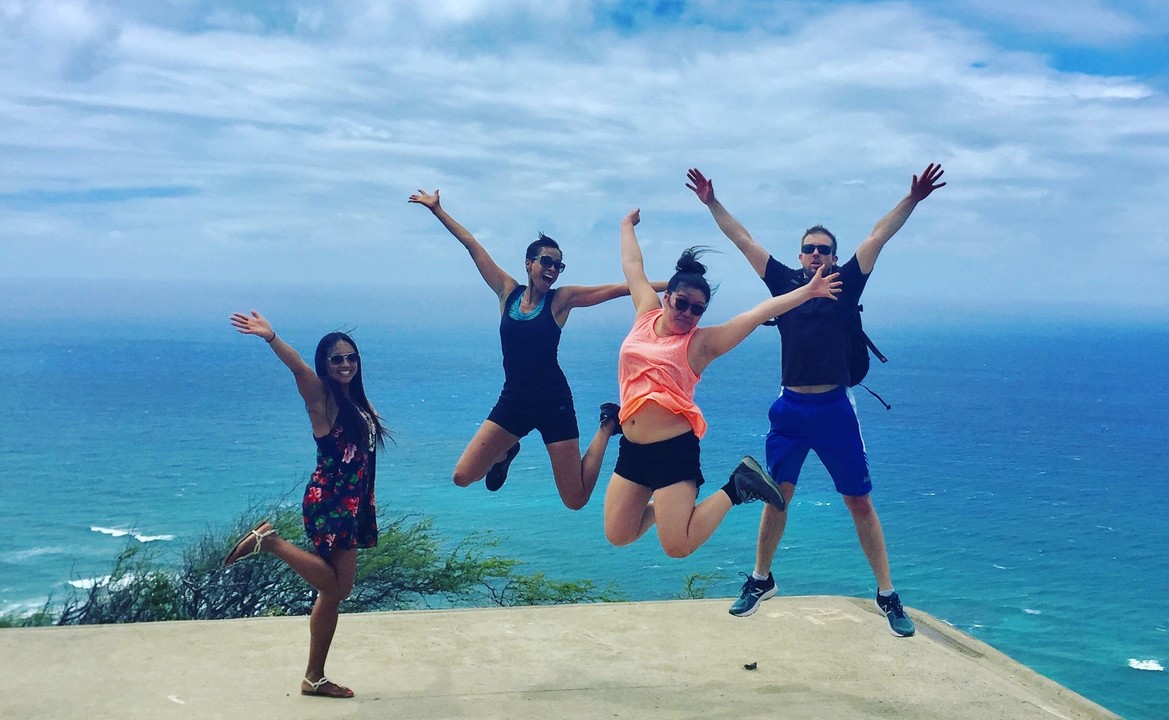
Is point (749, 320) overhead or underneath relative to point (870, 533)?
overhead

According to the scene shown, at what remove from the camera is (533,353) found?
7344 millimetres

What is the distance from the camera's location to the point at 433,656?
8039 millimetres

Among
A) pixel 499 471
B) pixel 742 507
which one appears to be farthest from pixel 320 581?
pixel 742 507

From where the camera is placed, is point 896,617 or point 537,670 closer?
point 896,617

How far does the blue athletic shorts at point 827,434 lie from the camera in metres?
6.70

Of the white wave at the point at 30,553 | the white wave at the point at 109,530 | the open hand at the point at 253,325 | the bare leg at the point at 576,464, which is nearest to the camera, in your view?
the open hand at the point at 253,325

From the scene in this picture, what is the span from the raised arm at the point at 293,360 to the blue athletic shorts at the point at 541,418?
4.57ft

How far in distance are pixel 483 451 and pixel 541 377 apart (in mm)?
687

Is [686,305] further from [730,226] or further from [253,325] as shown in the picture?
[253,325]

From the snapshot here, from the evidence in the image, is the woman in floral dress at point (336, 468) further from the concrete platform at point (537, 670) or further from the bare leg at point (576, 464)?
the bare leg at point (576, 464)

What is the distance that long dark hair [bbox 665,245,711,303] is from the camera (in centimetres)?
Result: 637

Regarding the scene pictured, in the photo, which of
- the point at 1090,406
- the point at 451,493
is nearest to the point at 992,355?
the point at 1090,406

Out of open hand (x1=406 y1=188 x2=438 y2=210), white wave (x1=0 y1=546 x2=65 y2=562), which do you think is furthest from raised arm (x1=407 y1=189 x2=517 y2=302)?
white wave (x1=0 y1=546 x2=65 y2=562)

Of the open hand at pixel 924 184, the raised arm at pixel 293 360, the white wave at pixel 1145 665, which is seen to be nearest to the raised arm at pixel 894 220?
the open hand at pixel 924 184
